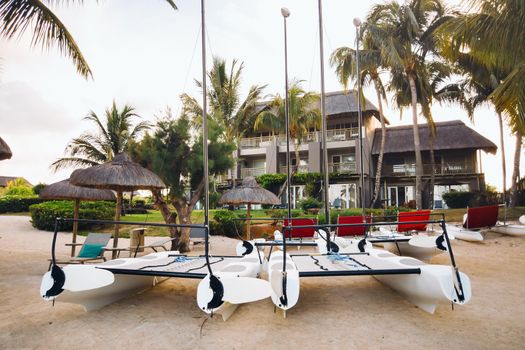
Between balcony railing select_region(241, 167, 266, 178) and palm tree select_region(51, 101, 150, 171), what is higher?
palm tree select_region(51, 101, 150, 171)

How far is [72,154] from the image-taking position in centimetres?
1927

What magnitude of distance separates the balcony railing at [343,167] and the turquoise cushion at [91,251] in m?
19.4

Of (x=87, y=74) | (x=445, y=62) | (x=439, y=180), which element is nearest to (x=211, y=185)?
(x=87, y=74)

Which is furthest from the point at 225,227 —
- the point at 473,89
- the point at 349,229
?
the point at 473,89

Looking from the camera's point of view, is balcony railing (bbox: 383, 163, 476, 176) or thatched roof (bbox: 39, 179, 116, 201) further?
balcony railing (bbox: 383, 163, 476, 176)

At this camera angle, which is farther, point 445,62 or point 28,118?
point 445,62

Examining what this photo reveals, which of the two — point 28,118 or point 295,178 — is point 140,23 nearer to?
point 28,118

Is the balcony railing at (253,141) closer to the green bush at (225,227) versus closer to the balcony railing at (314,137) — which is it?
the balcony railing at (314,137)

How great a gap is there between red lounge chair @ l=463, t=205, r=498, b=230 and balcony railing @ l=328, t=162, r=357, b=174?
43.5 ft

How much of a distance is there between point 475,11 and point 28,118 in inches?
620

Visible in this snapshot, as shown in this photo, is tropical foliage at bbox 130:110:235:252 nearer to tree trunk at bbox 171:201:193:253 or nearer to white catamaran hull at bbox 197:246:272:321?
tree trunk at bbox 171:201:193:253

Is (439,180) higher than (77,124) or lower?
lower

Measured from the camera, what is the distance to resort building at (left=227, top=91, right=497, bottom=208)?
22.7m

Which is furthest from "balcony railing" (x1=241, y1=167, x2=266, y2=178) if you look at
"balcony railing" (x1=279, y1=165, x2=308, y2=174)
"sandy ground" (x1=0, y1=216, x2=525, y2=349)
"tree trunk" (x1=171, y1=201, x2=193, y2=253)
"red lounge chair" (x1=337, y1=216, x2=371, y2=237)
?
"sandy ground" (x1=0, y1=216, x2=525, y2=349)
